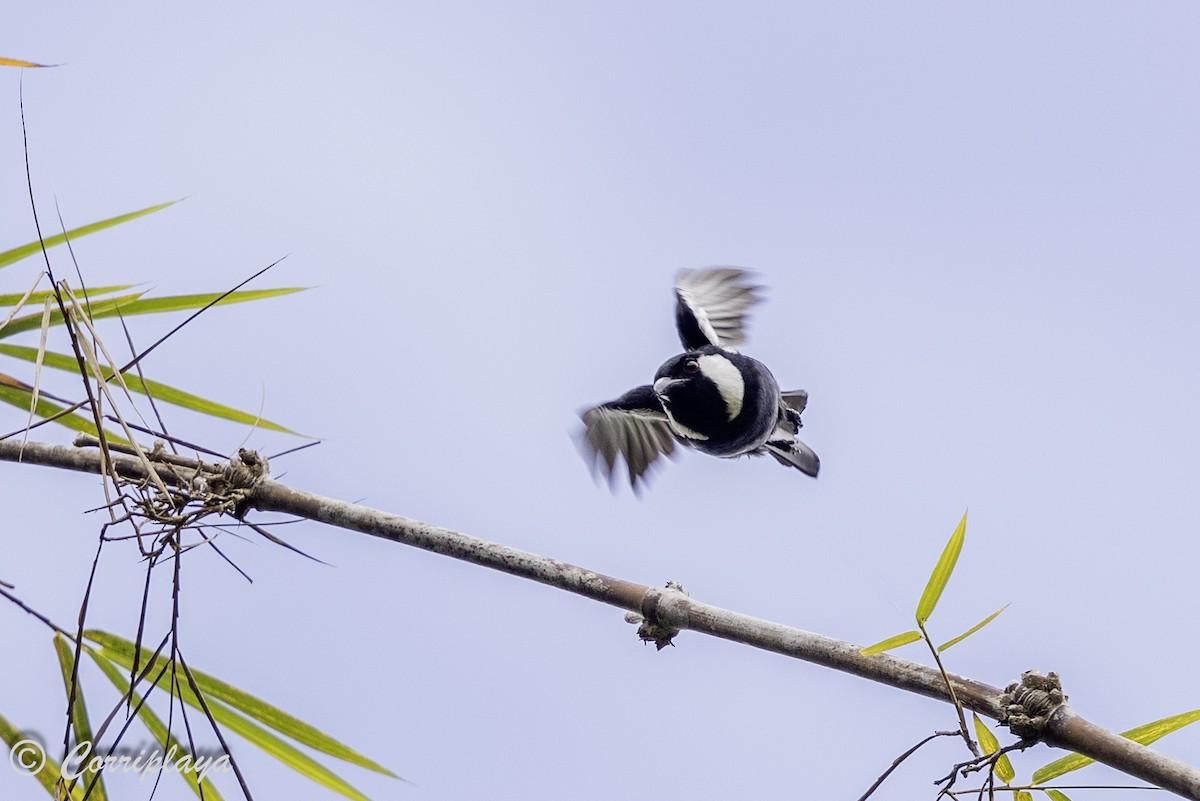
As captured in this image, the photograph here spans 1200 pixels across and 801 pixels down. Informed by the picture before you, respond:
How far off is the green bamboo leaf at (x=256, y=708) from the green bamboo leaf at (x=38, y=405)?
1.23 feet

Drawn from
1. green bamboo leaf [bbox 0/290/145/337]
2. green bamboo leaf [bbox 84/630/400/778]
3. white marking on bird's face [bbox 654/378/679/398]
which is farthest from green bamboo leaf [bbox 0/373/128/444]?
white marking on bird's face [bbox 654/378/679/398]

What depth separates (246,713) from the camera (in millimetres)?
1925

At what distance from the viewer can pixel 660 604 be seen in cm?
155

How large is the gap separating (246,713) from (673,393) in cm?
206

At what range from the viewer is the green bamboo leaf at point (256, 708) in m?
1.84

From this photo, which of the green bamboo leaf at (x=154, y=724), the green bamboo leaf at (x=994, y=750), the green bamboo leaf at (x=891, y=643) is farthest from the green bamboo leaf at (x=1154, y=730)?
the green bamboo leaf at (x=154, y=724)

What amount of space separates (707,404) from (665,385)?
16 cm

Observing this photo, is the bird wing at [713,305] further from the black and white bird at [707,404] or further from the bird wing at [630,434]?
the bird wing at [630,434]

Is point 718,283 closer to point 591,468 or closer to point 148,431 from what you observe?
point 591,468

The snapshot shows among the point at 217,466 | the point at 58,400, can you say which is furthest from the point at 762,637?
the point at 58,400

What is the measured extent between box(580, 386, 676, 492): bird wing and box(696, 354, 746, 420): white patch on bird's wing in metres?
0.29

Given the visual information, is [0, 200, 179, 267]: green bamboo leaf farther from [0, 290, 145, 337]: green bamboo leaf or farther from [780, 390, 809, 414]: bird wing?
[780, 390, 809, 414]: bird wing

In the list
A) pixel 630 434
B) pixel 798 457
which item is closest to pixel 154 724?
pixel 630 434

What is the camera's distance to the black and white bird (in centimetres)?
366
